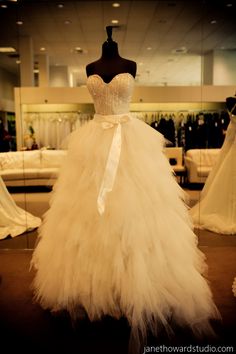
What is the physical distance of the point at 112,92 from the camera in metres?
1.90

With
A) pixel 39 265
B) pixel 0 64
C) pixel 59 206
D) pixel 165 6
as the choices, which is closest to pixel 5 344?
pixel 39 265

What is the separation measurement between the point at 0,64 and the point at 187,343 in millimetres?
3207

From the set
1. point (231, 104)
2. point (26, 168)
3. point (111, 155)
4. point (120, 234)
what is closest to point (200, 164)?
point (231, 104)

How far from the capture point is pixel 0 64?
3400mm

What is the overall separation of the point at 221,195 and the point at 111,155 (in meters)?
2.22

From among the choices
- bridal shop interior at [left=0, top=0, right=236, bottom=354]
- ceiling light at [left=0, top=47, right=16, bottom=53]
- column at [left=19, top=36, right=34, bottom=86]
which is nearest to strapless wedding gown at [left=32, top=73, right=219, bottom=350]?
bridal shop interior at [left=0, top=0, right=236, bottom=354]

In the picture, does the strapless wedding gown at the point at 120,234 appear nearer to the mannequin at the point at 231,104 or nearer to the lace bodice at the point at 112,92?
the lace bodice at the point at 112,92

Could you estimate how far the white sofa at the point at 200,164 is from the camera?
148 inches

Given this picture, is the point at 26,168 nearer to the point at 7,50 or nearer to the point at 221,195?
the point at 7,50

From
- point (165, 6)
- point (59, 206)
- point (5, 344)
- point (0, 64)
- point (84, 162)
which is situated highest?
point (165, 6)

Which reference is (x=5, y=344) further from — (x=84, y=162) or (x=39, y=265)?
(x=84, y=162)

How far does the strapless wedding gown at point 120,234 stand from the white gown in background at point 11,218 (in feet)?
5.64

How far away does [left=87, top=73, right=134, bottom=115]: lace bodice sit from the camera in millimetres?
1895

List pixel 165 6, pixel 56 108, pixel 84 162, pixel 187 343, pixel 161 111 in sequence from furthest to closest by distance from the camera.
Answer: pixel 56 108 < pixel 161 111 < pixel 165 6 < pixel 84 162 < pixel 187 343
